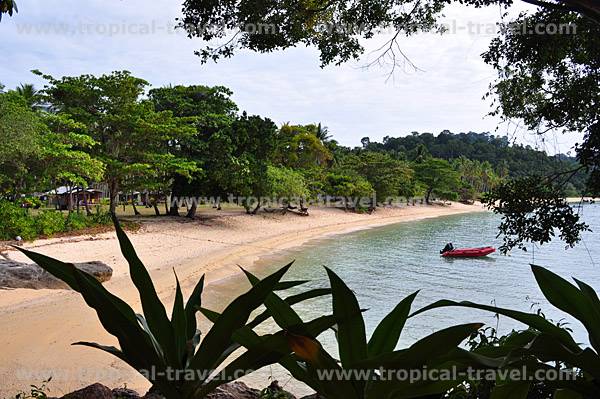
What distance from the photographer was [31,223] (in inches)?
537

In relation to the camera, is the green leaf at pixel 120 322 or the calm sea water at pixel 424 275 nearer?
the green leaf at pixel 120 322

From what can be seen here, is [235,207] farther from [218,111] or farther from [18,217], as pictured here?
[18,217]

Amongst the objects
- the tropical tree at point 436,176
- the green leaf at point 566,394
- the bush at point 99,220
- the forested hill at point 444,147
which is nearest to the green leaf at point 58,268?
the green leaf at point 566,394

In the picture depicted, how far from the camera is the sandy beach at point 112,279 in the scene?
5.36 meters

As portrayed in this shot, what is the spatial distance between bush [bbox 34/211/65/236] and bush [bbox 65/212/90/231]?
21 centimetres

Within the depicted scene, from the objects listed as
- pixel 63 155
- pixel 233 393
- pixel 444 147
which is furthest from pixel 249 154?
pixel 444 147

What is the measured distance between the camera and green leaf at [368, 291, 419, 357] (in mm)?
1087

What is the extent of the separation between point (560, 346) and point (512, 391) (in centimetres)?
15

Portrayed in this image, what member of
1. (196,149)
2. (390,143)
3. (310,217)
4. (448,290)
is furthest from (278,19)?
(390,143)

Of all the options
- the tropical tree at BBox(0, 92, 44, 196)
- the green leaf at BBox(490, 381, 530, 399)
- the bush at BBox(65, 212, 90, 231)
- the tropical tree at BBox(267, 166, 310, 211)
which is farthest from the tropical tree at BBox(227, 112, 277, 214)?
the green leaf at BBox(490, 381, 530, 399)

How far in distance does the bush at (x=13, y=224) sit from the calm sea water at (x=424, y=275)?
610 centimetres

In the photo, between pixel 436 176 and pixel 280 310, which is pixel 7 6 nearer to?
pixel 280 310

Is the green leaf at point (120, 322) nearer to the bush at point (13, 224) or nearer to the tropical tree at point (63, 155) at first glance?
the bush at point (13, 224)

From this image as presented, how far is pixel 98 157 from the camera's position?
17375 millimetres
